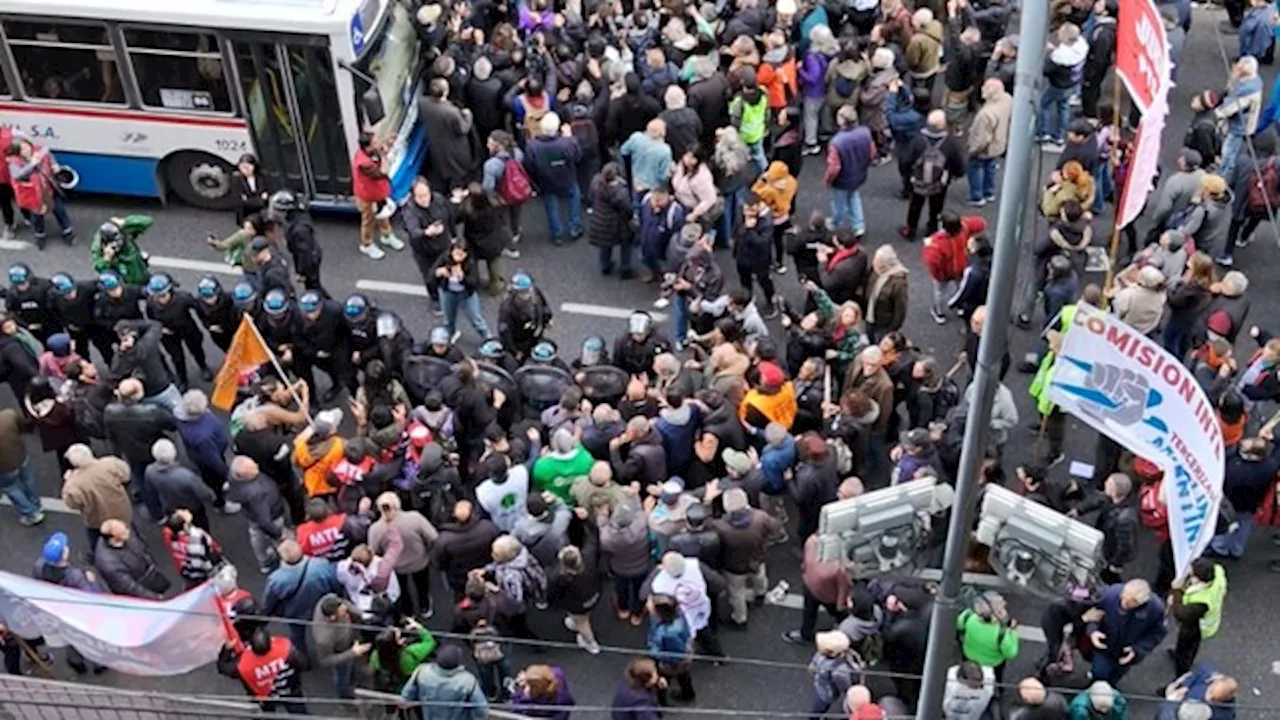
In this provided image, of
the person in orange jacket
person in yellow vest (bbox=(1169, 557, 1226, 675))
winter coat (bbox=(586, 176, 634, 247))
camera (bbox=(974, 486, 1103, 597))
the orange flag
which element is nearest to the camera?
camera (bbox=(974, 486, 1103, 597))

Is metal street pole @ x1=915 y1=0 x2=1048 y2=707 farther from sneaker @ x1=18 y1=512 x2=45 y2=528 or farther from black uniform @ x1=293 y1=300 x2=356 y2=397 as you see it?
sneaker @ x1=18 y1=512 x2=45 y2=528

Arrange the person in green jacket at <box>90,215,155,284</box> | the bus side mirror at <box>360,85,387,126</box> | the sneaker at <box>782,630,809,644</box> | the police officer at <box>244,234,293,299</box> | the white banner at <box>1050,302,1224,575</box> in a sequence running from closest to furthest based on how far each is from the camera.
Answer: the white banner at <box>1050,302,1224,575</box>
the sneaker at <box>782,630,809,644</box>
the police officer at <box>244,234,293,299</box>
the person in green jacket at <box>90,215,155,284</box>
the bus side mirror at <box>360,85,387,126</box>

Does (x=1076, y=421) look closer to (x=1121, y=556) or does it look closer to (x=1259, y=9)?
(x=1121, y=556)

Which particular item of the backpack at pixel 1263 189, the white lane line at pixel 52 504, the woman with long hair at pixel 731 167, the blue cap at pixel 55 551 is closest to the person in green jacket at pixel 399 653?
the blue cap at pixel 55 551

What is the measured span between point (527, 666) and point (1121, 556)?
4.49 m

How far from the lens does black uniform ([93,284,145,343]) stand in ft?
48.2

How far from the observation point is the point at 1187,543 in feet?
28.4

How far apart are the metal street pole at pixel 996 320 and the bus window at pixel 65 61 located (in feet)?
37.8

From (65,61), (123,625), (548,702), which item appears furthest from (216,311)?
(548,702)

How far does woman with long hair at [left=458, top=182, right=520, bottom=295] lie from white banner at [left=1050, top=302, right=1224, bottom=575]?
25.7ft

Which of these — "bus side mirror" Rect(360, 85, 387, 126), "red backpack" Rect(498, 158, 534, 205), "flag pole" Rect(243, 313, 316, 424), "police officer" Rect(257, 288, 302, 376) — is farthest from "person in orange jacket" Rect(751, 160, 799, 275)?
"flag pole" Rect(243, 313, 316, 424)

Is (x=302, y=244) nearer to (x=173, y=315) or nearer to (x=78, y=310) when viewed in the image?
(x=173, y=315)

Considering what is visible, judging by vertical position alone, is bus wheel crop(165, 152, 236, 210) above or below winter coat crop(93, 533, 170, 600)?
above

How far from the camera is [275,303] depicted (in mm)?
14422
